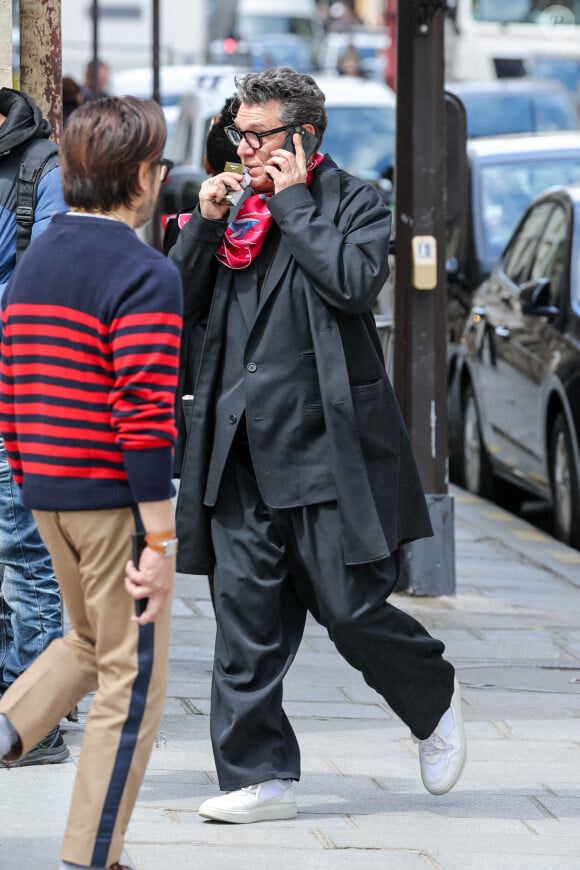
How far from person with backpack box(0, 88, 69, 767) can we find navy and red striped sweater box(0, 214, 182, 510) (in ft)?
3.90

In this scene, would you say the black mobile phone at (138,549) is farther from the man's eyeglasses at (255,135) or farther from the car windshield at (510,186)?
the car windshield at (510,186)

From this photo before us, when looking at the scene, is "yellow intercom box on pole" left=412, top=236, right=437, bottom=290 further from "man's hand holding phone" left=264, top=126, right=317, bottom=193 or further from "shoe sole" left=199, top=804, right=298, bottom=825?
"shoe sole" left=199, top=804, right=298, bottom=825

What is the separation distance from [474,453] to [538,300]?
1765 mm

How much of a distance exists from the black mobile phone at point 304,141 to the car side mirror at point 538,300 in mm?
4566

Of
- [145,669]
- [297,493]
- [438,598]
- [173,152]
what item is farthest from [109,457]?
[173,152]

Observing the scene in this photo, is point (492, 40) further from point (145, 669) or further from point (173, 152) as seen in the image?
point (145, 669)

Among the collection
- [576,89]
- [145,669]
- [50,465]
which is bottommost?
→ [576,89]

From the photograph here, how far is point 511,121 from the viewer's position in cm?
1861

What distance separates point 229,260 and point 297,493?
606 millimetres

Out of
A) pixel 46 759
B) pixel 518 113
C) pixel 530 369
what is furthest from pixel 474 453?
pixel 518 113

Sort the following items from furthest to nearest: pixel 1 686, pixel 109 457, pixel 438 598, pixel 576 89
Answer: pixel 576 89 < pixel 438 598 < pixel 1 686 < pixel 109 457

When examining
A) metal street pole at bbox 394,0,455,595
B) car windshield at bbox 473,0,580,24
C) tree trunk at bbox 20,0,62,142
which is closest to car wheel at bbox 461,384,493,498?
metal street pole at bbox 394,0,455,595

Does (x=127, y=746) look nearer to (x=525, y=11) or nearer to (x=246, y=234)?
(x=246, y=234)

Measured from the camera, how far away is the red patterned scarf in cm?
473
